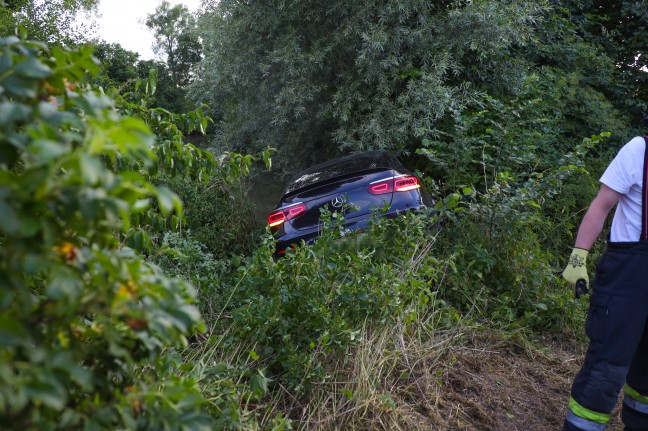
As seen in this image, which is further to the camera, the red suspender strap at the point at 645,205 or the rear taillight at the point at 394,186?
the rear taillight at the point at 394,186

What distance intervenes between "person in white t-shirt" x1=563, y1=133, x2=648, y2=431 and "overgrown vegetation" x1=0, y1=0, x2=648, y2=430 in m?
0.66

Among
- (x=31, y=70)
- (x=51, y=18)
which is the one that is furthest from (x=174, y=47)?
(x=31, y=70)

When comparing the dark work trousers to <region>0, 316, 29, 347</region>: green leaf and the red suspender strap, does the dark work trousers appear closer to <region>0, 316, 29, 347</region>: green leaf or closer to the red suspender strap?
Result: the red suspender strap

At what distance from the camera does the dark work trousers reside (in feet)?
10.6

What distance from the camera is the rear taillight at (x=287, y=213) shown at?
245 inches

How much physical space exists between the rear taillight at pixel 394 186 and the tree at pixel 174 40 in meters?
27.9

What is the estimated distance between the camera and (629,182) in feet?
10.9

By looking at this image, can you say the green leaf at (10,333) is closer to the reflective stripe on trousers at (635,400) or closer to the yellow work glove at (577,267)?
the yellow work glove at (577,267)

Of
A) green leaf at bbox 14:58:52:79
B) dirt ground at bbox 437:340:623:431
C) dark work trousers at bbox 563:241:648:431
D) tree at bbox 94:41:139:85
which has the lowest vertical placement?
dirt ground at bbox 437:340:623:431

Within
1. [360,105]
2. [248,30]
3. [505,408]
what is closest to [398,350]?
[505,408]

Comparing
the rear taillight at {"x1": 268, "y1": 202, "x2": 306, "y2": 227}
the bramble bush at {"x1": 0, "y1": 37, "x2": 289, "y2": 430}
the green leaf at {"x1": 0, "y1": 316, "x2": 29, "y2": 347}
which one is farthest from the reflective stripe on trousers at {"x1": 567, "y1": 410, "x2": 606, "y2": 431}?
the rear taillight at {"x1": 268, "y1": 202, "x2": 306, "y2": 227}

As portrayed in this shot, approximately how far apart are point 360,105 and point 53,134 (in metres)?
8.47

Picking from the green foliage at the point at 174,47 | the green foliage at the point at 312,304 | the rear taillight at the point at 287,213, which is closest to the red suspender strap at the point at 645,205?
the green foliage at the point at 312,304

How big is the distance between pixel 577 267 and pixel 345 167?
133 inches
